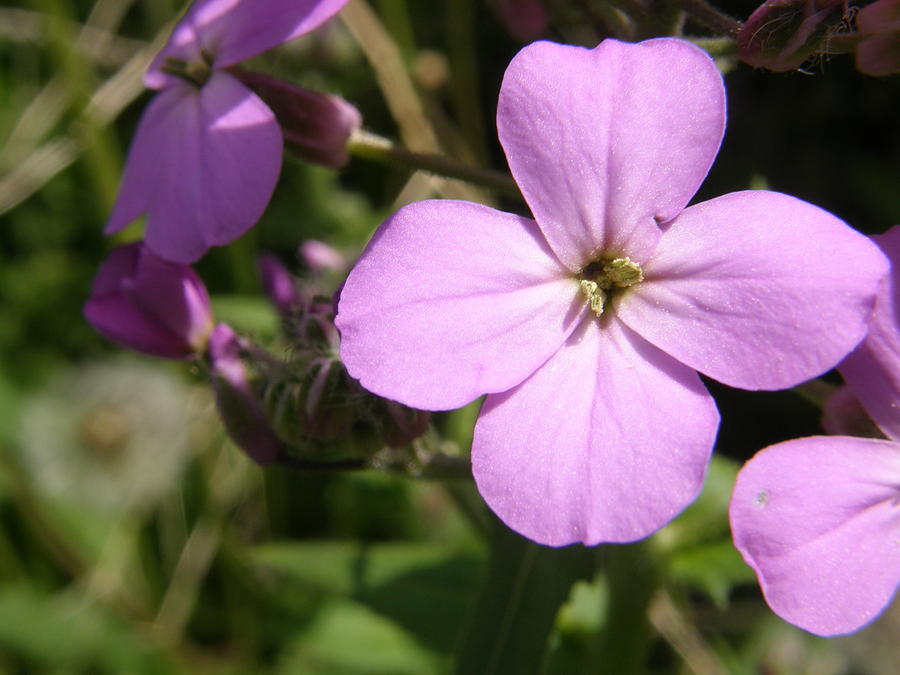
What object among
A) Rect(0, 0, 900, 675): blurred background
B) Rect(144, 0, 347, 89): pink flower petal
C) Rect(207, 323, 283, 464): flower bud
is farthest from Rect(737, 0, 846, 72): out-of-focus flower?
Rect(0, 0, 900, 675): blurred background

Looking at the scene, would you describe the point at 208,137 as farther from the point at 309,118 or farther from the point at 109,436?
the point at 109,436

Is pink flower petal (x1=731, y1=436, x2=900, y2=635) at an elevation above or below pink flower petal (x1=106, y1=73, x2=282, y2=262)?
below

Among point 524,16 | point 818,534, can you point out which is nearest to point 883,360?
point 818,534

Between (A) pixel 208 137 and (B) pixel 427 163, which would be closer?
(A) pixel 208 137

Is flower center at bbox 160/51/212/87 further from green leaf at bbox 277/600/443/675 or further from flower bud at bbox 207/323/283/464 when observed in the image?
green leaf at bbox 277/600/443/675

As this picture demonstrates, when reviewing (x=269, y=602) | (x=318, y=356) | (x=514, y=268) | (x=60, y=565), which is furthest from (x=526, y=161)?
(x=60, y=565)

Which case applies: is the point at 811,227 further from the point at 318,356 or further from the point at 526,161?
the point at 318,356

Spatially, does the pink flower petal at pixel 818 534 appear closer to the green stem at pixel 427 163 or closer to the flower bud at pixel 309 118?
the green stem at pixel 427 163
